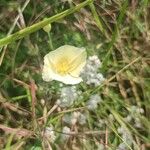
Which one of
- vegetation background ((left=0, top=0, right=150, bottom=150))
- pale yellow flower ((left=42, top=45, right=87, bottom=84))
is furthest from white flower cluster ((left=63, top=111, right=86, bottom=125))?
pale yellow flower ((left=42, top=45, right=87, bottom=84))

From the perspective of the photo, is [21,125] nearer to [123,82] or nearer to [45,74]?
[45,74]

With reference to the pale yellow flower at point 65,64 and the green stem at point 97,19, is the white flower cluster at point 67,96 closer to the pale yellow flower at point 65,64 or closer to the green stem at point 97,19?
the pale yellow flower at point 65,64

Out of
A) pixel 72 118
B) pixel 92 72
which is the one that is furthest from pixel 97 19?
pixel 72 118

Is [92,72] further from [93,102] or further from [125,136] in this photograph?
[125,136]

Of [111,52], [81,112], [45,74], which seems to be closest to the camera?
[45,74]

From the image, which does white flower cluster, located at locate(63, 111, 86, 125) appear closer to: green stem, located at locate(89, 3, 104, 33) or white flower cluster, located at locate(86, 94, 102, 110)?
white flower cluster, located at locate(86, 94, 102, 110)

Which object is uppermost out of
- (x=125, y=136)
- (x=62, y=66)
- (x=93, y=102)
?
(x=62, y=66)

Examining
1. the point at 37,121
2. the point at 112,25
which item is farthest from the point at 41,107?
the point at 112,25
